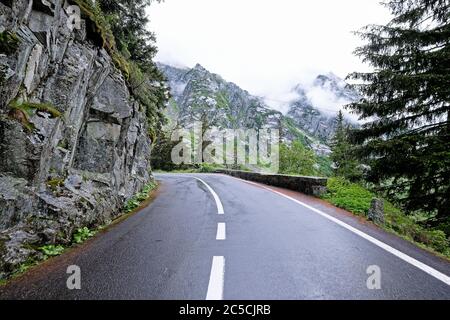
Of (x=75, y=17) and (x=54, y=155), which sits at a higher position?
(x=75, y=17)

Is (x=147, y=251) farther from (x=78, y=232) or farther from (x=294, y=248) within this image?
(x=294, y=248)

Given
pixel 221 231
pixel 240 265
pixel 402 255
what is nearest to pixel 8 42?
Result: pixel 221 231

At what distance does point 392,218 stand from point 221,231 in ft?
17.1

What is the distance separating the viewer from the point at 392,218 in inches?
312

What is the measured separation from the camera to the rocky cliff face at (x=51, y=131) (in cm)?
491

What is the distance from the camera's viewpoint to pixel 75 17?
319 inches

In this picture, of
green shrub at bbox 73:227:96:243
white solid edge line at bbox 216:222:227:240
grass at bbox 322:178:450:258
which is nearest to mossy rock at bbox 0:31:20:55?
green shrub at bbox 73:227:96:243

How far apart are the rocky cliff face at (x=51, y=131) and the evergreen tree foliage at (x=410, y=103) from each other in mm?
9990

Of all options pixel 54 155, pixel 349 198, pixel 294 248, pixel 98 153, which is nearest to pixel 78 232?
pixel 54 155

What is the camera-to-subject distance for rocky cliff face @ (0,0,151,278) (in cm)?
491

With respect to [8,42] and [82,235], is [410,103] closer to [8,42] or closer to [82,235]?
[82,235]

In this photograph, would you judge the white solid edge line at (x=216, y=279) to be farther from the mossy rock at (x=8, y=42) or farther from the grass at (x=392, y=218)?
the mossy rock at (x=8, y=42)

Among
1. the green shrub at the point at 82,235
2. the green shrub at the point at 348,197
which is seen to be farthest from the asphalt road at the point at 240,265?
the green shrub at the point at 348,197

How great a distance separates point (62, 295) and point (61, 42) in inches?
268
